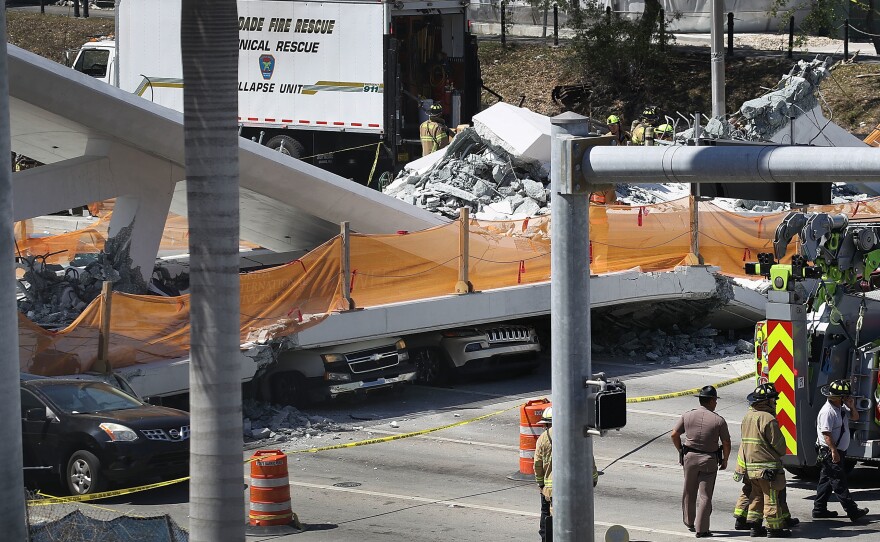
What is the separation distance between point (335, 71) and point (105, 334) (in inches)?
593

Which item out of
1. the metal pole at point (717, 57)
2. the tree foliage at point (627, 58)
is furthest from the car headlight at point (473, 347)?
the tree foliage at point (627, 58)

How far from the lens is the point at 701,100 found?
39.8 meters

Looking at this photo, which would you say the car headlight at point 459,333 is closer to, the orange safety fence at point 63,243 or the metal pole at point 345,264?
the metal pole at point 345,264

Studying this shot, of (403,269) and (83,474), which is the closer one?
(83,474)

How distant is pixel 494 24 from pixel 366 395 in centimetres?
3170

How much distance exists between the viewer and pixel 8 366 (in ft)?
32.2

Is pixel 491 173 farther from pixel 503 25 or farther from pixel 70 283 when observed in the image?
pixel 503 25

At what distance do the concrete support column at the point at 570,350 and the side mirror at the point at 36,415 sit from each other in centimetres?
643

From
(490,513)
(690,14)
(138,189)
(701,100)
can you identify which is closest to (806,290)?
(490,513)

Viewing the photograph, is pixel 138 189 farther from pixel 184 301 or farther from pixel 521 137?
pixel 521 137

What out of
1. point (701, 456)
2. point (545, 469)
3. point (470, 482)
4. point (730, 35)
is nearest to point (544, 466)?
point (545, 469)

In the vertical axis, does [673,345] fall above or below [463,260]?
below

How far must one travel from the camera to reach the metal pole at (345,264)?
17953 millimetres

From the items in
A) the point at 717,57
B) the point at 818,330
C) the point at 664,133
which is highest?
the point at 717,57
